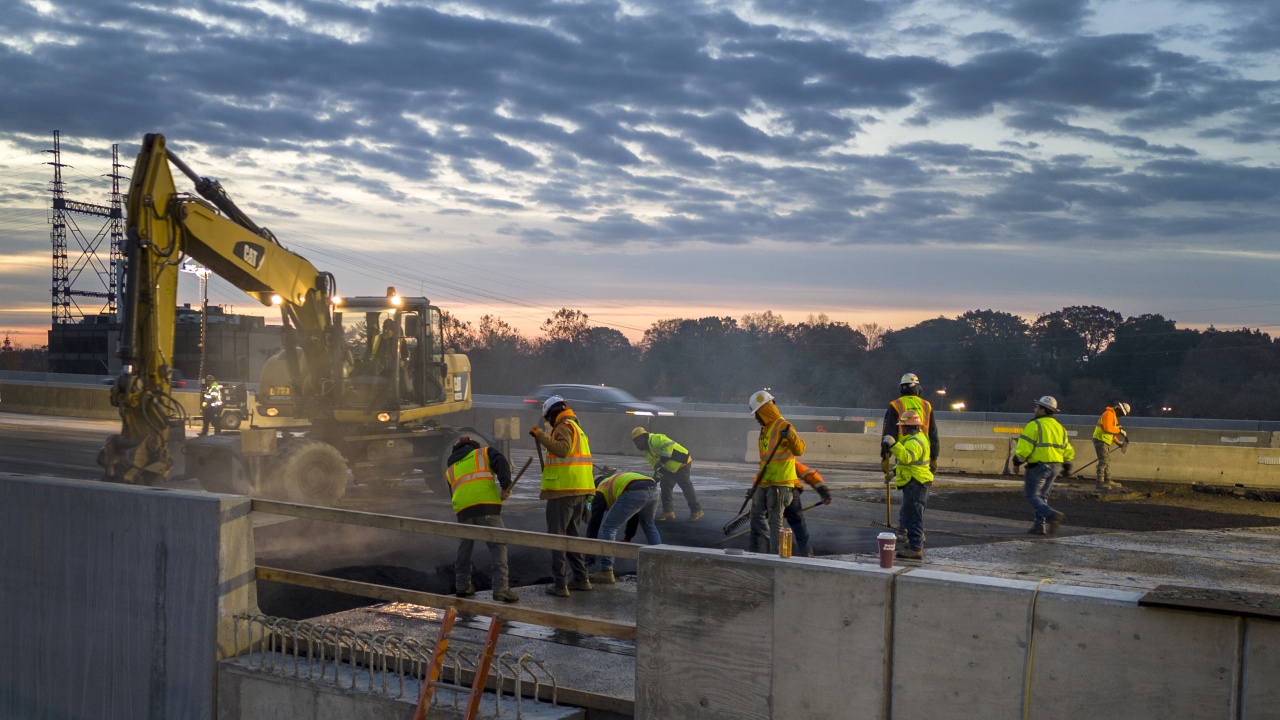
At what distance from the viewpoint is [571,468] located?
8.98 m

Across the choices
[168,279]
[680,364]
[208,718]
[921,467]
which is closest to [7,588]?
[208,718]

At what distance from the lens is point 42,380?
47.0 meters

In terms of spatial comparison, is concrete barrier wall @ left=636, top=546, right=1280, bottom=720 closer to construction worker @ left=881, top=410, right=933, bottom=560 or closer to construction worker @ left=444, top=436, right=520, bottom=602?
construction worker @ left=444, top=436, right=520, bottom=602

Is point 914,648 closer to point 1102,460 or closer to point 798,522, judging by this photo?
point 798,522

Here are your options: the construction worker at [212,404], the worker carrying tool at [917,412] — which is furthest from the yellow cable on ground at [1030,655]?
the construction worker at [212,404]

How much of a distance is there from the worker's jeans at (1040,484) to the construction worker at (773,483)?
410cm

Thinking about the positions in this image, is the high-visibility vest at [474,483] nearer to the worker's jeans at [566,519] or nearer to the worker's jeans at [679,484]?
the worker's jeans at [566,519]

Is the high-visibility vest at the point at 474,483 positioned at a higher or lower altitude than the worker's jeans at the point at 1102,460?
higher

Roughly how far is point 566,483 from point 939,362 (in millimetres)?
66036

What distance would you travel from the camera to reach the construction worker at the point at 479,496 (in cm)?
838

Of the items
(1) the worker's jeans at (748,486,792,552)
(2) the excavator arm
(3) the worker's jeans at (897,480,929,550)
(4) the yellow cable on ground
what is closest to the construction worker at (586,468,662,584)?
(1) the worker's jeans at (748,486,792,552)

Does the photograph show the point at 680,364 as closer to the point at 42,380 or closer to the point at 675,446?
the point at 42,380

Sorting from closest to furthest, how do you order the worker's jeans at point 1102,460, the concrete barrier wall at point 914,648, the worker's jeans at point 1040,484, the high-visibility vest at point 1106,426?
the concrete barrier wall at point 914,648 < the worker's jeans at point 1040,484 < the high-visibility vest at point 1106,426 < the worker's jeans at point 1102,460

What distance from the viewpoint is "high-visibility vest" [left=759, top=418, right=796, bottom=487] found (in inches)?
392
